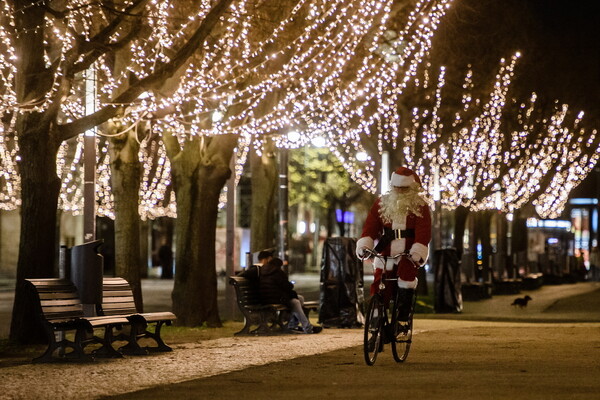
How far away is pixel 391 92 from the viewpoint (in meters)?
34.2

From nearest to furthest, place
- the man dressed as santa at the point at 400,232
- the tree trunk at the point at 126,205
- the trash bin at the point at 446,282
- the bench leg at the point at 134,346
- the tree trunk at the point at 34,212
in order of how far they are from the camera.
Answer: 1. the man dressed as santa at the point at 400,232
2. the bench leg at the point at 134,346
3. the tree trunk at the point at 34,212
4. the tree trunk at the point at 126,205
5. the trash bin at the point at 446,282

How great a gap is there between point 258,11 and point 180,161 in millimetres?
2923

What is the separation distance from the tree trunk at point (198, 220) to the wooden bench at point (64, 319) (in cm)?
719

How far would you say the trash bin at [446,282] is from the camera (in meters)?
27.6

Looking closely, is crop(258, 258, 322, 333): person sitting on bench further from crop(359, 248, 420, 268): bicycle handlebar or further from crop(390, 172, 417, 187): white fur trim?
crop(359, 248, 420, 268): bicycle handlebar

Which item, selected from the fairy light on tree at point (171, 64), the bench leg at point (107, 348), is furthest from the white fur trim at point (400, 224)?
the fairy light on tree at point (171, 64)

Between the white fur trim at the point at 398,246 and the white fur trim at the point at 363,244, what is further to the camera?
the white fur trim at the point at 398,246

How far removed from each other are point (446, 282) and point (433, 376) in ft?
52.5

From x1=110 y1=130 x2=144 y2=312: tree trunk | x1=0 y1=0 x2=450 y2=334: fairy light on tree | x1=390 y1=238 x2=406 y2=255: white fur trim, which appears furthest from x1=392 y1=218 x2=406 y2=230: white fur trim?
x1=110 y1=130 x2=144 y2=312: tree trunk

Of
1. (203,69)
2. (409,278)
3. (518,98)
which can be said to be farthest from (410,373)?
(518,98)

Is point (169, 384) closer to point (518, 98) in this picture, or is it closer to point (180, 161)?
point (180, 161)

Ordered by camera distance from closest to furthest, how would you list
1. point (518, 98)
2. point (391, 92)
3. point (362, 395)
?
1. point (362, 395)
2. point (391, 92)
3. point (518, 98)

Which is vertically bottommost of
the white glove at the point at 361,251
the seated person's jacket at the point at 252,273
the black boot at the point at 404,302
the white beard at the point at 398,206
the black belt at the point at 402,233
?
the black boot at the point at 404,302

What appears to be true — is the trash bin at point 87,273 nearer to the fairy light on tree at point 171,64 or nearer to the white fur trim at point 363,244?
the fairy light on tree at point 171,64
